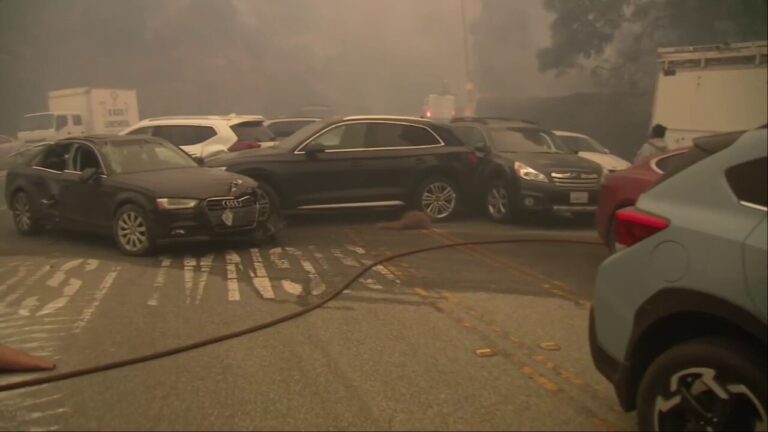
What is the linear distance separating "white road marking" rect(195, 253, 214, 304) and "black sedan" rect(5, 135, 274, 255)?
29 centimetres

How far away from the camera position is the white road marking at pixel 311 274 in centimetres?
732

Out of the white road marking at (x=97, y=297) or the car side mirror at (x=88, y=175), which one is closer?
the white road marking at (x=97, y=297)

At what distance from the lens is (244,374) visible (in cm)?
492

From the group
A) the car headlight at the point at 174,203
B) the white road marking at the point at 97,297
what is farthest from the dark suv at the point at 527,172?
the white road marking at the point at 97,297

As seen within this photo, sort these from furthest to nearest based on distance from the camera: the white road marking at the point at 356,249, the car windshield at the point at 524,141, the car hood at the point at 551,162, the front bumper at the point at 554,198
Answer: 1. the car windshield at the point at 524,141
2. the car hood at the point at 551,162
3. the front bumper at the point at 554,198
4. the white road marking at the point at 356,249

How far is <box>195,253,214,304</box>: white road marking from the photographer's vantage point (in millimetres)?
7184

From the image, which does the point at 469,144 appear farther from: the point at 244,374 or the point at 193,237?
the point at 244,374

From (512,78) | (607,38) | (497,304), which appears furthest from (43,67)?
(497,304)

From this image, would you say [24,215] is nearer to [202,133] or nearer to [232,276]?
[202,133]

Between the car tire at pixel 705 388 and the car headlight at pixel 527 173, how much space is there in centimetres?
804

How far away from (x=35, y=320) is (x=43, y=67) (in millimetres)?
29379

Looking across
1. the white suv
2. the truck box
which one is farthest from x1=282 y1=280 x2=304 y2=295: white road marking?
Result: the truck box

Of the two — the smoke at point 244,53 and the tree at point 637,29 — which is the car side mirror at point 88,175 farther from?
the smoke at point 244,53

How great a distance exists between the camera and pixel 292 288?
740 centimetres
